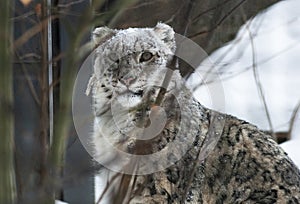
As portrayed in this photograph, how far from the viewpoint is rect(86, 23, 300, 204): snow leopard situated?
12.5ft

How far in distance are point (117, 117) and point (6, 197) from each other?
2.46m

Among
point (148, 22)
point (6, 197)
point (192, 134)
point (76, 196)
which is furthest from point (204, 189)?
Result: point (6, 197)

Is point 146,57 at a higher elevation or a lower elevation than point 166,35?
lower

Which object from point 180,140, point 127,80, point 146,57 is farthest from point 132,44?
point 180,140

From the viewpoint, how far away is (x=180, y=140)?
395cm

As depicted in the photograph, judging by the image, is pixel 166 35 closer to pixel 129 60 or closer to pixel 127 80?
pixel 129 60

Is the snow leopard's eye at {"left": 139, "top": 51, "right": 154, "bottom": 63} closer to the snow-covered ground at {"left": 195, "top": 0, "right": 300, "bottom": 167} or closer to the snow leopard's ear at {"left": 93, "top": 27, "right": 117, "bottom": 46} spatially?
the snow leopard's ear at {"left": 93, "top": 27, "right": 117, "bottom": 46}

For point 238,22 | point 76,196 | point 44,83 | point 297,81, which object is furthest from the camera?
point 297,81

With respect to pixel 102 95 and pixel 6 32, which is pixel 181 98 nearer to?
pixel 102 95

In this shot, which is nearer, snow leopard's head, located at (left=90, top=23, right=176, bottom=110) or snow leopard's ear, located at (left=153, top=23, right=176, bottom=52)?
snow leopard's head, located at (left=90, top=23, right=176, bottom=110)

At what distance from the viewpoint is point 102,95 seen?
4.14 metres

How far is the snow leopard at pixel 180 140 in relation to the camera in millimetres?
3797

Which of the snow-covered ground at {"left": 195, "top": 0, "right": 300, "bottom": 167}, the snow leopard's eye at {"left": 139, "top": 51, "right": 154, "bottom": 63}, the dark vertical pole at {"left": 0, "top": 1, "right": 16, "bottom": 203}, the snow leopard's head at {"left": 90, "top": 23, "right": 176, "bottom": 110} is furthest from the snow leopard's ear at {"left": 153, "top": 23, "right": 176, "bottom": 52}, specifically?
the dark vertical pole at {"left": 0, "top": 1, "right": 16, "bottom": 203}

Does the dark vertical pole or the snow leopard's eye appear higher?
the snow leopard's eye
